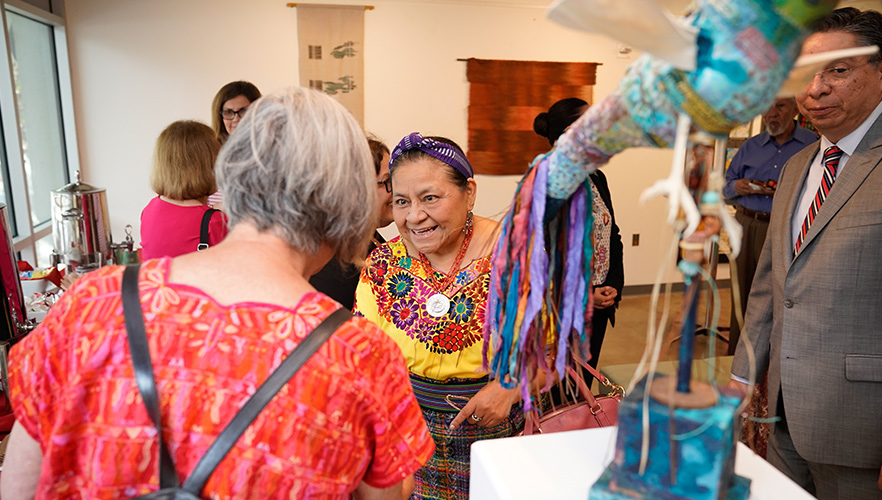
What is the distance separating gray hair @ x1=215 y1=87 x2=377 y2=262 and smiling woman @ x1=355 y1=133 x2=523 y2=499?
24.9 inches

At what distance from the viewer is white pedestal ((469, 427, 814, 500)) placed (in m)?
0.83

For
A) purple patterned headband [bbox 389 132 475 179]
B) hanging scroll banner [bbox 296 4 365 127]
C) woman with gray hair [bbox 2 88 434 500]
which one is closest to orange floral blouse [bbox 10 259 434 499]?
woman with gray hair [bbox 2 88 434 500]

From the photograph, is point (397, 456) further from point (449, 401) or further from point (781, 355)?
point (781, 355)

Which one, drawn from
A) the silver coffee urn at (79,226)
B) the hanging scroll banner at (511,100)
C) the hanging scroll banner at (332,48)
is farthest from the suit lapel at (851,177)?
the hanging scroll banner at (332,48)

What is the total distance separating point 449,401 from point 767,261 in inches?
38.8

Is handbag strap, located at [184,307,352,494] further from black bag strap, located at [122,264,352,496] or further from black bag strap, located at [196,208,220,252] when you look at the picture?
black bag strap, located at [196,208,220,252]

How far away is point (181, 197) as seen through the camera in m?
2.50

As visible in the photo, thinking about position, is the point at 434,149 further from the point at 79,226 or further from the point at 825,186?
the point at 79,226

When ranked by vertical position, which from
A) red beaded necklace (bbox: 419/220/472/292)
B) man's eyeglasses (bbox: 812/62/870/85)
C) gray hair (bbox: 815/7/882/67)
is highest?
gray hair (bbox: 815/7/882/67)

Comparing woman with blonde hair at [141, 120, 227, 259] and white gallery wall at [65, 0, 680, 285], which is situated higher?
white gallery wall at [65, 0, 680, 285]

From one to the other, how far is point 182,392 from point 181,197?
1.97 m

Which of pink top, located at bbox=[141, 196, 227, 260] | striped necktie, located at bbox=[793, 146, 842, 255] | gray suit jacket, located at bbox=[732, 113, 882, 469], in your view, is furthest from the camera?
pink top, located at bbox=[141, 196, 227, 260]

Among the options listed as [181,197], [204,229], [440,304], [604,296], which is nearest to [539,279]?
[440,304]

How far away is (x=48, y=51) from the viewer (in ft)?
14.3
